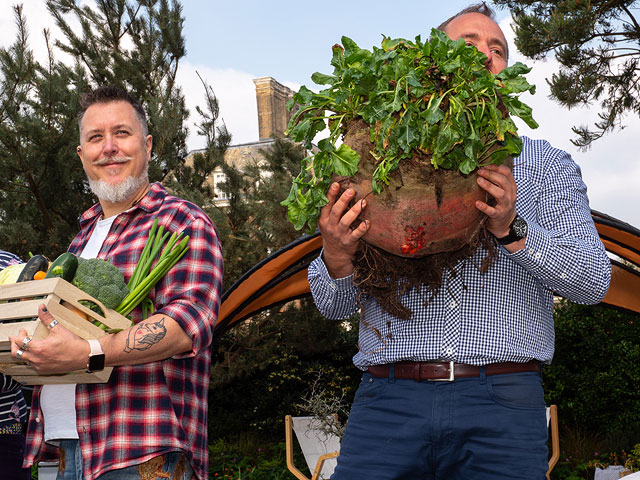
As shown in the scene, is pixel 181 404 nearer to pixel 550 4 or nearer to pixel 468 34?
pixel 468 34

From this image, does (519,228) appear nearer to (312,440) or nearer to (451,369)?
(451,369)

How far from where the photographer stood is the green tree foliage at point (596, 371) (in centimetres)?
838

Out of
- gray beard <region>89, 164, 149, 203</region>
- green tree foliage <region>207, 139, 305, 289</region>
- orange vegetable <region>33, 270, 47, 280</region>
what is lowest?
orange vegetable <region>33, 270, 47, 280</region>

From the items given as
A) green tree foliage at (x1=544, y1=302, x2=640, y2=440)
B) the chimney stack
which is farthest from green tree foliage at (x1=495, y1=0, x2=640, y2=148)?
the chimney stack

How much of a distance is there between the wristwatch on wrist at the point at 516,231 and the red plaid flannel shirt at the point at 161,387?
111cm

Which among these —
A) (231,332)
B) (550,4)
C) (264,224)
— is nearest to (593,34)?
(550,4)

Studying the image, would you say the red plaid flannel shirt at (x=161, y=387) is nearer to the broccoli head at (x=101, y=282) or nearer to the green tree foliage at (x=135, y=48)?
the broccoli head at (x=101, y=282)

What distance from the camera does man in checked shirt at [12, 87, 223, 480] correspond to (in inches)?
84.1

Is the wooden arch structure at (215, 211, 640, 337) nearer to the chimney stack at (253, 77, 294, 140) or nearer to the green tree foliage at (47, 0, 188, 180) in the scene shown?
the green tree foliage at (47, 0, 188, 180)

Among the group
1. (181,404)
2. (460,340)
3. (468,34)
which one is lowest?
(181,404)

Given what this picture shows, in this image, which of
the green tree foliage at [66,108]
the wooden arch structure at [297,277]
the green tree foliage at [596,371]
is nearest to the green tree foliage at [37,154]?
the green tree foliage at [66,108]

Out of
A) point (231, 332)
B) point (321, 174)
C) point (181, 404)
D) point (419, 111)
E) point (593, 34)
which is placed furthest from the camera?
point (593, 34)

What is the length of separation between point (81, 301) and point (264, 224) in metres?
5.02

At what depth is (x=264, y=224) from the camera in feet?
23.5
